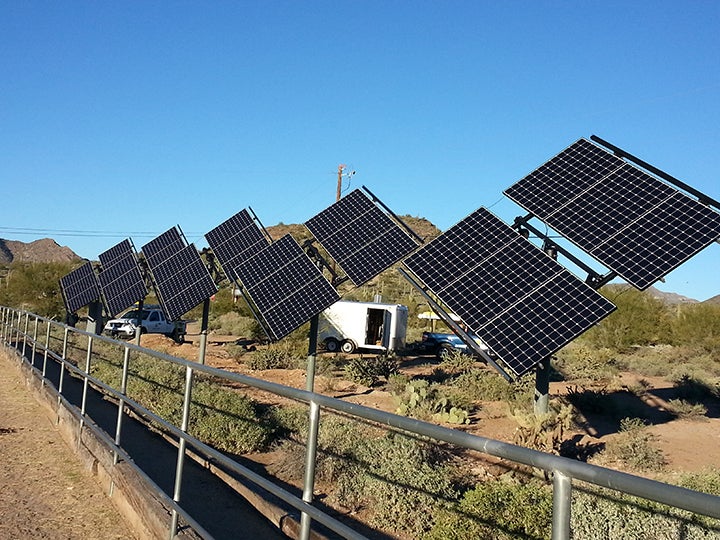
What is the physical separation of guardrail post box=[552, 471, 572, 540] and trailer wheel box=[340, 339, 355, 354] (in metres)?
29.7

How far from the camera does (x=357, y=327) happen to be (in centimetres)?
3206

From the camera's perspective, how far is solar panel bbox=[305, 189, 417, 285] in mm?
15977

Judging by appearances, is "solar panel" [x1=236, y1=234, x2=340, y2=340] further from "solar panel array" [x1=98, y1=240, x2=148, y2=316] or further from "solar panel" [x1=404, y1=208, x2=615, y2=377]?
"solar panel array" [x1=98, y1=240, x2=148, y2=316]

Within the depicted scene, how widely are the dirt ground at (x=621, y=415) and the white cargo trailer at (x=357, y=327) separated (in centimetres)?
901

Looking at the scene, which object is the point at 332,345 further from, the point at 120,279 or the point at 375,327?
the point at 120,279

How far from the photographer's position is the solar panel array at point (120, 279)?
2328 centimetres

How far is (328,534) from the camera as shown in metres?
5.54

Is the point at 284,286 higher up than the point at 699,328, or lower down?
higher up

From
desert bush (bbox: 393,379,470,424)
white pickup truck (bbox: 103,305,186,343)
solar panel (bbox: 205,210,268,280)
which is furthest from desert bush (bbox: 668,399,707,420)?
white pickup truck (bbox: 103,305,186,343)

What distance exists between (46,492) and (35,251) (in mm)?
203505

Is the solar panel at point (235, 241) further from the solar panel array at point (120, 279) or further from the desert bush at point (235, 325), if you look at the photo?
the desert bush at point (235, 325)

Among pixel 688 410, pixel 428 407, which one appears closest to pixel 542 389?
pixel 428 407

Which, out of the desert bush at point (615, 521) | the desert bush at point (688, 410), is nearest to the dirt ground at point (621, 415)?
the desert bush at point (688, 410)

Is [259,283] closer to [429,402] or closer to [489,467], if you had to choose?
[429,402]
